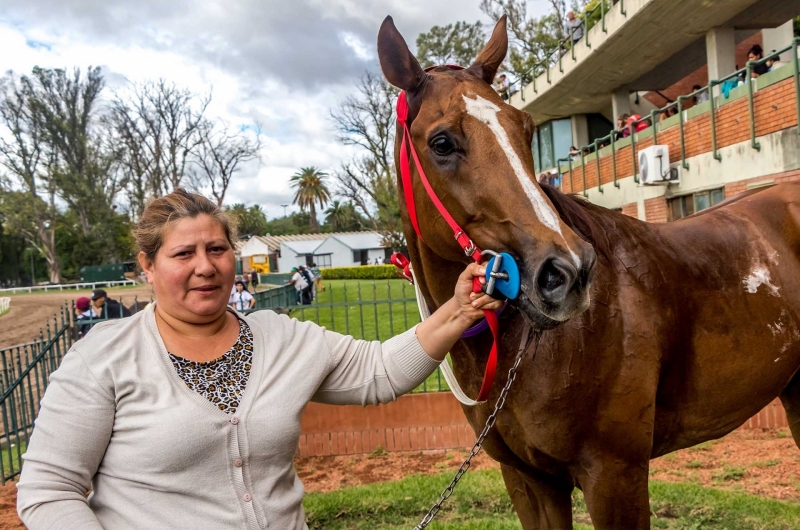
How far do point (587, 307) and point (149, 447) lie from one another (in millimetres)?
1294

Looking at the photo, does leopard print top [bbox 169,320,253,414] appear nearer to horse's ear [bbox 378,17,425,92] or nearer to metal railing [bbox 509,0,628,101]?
horse's ear [bbox 378,17,425,92]

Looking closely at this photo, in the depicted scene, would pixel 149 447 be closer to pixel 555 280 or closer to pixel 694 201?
pixel 555 280

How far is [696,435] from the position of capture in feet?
8.35

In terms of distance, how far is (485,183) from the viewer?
1760 millimetres

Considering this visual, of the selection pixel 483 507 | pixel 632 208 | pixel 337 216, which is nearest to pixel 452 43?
pixel 632 208

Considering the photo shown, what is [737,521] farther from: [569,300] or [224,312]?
[224,312]

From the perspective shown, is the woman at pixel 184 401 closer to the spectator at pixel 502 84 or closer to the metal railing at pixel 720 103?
the spectator at pixel 502 84

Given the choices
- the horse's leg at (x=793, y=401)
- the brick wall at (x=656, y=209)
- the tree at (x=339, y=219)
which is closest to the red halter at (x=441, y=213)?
the horse's leg at (x=793, y=401)

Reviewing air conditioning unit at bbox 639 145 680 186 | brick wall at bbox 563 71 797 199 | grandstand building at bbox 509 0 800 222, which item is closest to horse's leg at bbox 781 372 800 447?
grandstand building at bbox 509 0 800 222

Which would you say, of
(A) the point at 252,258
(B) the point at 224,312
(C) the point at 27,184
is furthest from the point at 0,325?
(A) the point at 252,258

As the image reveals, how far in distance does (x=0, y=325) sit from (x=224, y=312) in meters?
21.9

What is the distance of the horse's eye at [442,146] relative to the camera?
6.09 feet

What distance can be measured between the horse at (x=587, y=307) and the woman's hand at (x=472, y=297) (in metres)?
0.10

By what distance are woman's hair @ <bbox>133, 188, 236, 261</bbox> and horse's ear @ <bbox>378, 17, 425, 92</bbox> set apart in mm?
785
